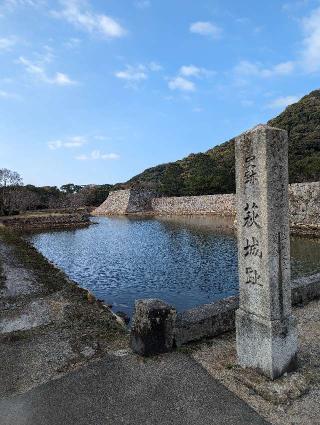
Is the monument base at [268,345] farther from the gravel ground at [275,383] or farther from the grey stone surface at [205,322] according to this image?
the grey stone surface at [205,322]

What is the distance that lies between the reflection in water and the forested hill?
20521 mm

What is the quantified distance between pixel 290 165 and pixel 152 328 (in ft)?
117

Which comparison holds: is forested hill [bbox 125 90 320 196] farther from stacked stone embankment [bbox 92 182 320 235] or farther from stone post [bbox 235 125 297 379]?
stone post [bbox 235 125 297 379]

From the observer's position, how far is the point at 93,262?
13.5 metres

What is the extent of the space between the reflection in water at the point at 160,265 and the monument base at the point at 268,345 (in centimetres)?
398

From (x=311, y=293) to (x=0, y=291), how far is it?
21.9ft

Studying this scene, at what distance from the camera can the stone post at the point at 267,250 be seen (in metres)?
3.60

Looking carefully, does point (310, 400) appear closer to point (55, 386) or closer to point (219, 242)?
point (55, 386)

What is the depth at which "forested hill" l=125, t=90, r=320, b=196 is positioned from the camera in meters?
36.3

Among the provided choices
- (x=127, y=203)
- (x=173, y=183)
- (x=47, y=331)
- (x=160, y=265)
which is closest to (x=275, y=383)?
(x=47, y=331)

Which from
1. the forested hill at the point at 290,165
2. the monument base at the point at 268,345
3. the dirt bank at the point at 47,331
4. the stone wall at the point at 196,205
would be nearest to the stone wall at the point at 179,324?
the dirt bank at the point at 47,331

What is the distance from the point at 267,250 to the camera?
11.8ft

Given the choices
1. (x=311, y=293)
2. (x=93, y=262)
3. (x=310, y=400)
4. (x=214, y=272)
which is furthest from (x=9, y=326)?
(x=93, y=262)

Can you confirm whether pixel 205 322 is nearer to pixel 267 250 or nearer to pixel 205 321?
pixel 205 321
